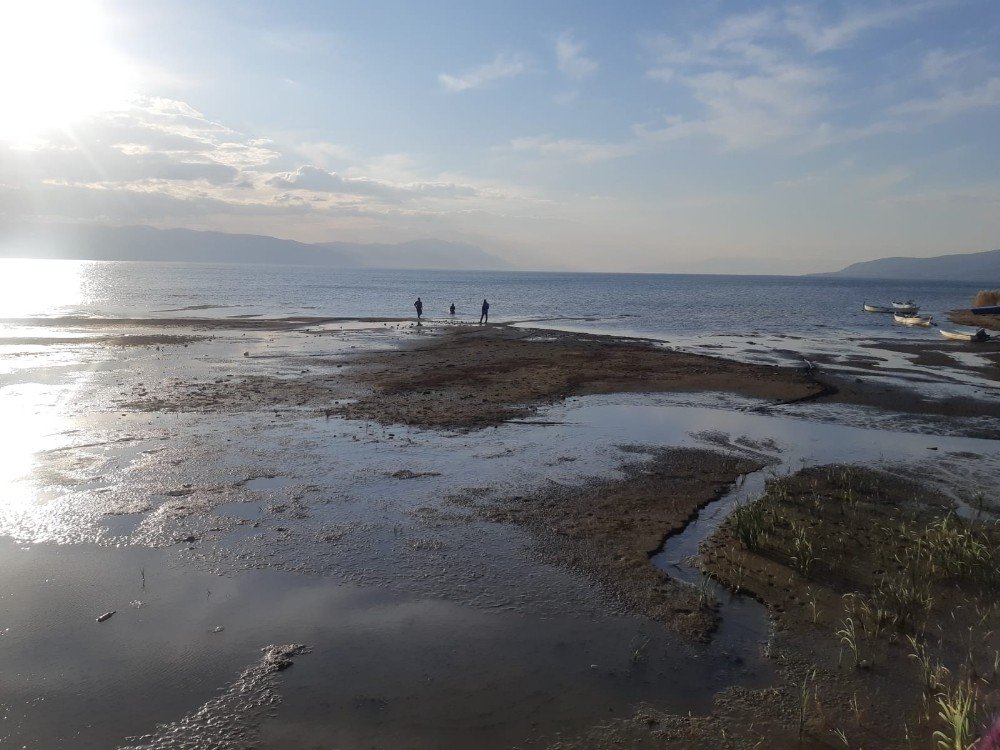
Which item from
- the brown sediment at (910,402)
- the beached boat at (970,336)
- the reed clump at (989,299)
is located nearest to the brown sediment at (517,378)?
the brown sediment at (910,402)

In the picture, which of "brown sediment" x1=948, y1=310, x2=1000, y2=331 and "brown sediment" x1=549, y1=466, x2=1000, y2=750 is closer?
"brown sediment" x1=549, y1=466, x2=1000, y2=750

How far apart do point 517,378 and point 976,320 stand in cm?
6132

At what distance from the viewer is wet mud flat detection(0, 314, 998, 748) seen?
273 inches

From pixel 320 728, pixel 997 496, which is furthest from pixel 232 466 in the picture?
pixel 997 496

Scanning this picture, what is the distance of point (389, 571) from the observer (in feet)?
33.3

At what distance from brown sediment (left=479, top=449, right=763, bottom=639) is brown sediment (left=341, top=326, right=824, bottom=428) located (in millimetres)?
6332

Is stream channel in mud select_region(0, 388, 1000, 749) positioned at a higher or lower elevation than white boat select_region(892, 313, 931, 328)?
lower

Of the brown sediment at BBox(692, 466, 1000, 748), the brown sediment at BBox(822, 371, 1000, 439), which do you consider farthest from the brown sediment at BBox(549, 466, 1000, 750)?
the brown sediment at BBox(822, 371, 1000, 439)

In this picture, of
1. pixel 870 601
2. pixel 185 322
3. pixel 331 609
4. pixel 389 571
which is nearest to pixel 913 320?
pixel 870 601

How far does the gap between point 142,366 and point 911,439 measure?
99.8 ft

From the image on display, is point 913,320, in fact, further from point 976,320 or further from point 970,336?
point 970,336

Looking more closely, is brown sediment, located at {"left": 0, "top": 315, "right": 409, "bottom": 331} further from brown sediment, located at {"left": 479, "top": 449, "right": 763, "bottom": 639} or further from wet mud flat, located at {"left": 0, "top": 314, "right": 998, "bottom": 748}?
brown sediment, located at {"left": 479, "top": 449, "right": 763, "bottom": 639}

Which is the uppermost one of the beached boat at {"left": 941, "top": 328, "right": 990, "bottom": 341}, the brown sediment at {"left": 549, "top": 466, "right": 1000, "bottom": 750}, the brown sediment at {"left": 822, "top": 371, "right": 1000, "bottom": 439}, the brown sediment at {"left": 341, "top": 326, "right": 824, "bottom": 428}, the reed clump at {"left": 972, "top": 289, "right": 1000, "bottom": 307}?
the reed clump at {"left": 972, "top": 289, "right": 1000, "bottom": 307}

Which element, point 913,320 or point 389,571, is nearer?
point 389,571
